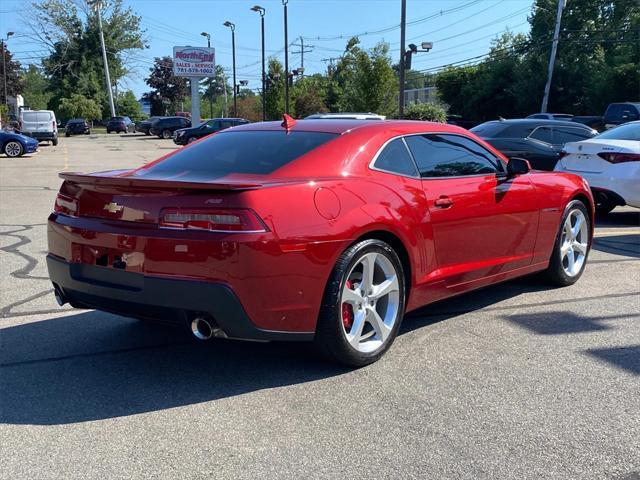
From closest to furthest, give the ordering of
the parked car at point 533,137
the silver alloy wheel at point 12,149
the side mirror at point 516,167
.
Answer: the side mirror at point 516,167 < the parked car at point 533,137 < the silver alloy wheel at point 12,149

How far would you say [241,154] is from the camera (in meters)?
4.50

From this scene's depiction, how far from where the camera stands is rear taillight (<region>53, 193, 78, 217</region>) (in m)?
4.12

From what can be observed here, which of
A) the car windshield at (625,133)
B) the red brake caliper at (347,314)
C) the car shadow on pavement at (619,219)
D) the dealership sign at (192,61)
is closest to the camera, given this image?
the red brake caliper at (347,314)

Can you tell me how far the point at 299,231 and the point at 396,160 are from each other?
1.18 meters

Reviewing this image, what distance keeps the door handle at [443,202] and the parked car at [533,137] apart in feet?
26.3

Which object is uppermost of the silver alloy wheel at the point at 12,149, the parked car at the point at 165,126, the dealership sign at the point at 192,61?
the dealership sign at the point at 192,61

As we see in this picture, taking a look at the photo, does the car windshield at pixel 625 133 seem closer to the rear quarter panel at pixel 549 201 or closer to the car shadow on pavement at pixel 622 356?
the rear quarter panel at pixel 549 201

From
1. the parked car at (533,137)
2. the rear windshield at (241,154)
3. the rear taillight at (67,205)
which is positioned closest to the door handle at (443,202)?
the rear windshield at (241,154)

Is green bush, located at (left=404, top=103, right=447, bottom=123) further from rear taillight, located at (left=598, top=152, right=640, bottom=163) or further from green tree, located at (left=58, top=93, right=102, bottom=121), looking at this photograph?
green tree, located at (left=58, top=93, right=102, bottom=121)

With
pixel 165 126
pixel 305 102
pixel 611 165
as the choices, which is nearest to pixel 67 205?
pixel 611 165

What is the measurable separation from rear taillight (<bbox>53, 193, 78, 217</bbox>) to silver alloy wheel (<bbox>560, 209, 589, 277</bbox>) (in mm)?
4110

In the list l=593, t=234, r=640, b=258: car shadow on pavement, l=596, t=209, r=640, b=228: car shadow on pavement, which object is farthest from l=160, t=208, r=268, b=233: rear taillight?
l=596, t=209, r=640, b=228: car shadow on pavement

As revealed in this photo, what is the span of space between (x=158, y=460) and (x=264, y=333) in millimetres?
886

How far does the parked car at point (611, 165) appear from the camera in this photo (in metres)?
8.99
